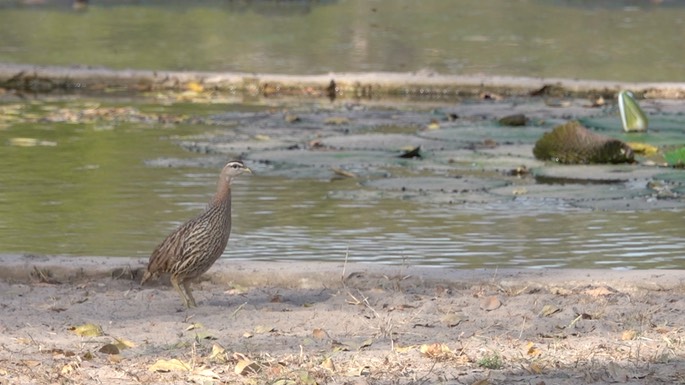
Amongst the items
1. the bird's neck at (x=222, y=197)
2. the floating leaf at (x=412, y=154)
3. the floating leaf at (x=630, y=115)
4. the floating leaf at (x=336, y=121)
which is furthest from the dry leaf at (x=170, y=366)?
the floating leaf at (x=336, y=121)

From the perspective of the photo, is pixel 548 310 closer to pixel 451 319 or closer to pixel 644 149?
pixel 451 319

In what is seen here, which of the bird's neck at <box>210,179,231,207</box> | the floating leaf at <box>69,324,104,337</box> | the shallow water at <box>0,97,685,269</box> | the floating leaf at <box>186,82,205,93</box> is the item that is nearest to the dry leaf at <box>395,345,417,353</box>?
the floating leaf at <box>69,324,104,337</box>

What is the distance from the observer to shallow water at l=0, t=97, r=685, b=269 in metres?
7.07

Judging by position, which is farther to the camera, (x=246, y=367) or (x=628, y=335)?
(x=628, y=335)

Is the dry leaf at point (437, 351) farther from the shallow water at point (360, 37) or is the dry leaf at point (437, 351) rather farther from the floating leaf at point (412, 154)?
the shallow water at point (360, 37)

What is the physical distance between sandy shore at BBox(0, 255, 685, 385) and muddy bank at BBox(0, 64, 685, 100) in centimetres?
763

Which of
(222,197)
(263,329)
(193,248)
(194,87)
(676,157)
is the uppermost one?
(222,197)

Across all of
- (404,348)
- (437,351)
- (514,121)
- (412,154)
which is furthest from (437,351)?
(514,121)

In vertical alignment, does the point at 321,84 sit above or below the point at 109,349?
below

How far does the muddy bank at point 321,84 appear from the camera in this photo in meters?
13.7

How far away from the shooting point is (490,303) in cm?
567

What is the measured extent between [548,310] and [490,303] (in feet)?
0.78

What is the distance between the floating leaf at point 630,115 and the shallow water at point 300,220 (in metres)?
2.48

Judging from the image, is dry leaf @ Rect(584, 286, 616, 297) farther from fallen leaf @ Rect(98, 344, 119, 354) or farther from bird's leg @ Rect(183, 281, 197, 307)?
fallen leaf @ Rect(98, 344, 119, 354)
